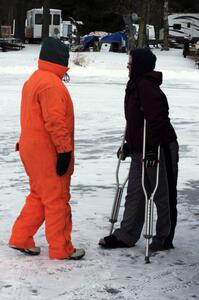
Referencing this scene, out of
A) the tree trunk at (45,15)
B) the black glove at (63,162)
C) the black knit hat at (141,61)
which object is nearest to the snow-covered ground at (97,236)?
the black glove at (63,162)

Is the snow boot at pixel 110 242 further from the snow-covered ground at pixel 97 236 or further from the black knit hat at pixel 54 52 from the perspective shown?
the black knit hat at pixel 54 52

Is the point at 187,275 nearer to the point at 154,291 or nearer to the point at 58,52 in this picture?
the point at 154,291

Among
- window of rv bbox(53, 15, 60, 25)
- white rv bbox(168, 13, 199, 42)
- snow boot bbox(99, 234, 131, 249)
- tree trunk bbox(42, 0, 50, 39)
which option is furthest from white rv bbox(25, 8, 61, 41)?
snow boot bbox(99, 234, 131, 249)

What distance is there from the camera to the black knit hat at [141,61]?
5.05 meters

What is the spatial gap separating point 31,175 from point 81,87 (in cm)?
1629

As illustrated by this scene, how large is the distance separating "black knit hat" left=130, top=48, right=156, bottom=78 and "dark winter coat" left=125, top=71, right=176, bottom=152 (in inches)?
1.6

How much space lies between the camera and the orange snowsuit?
4742mm

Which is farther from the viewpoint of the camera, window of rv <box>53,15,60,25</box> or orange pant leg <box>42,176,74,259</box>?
window of rv <box>53,15,60,25</box>

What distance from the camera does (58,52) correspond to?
4.88 metres

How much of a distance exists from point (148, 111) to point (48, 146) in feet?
2.63

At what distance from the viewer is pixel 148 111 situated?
494 cm

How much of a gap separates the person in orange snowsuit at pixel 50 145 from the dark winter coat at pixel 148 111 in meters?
0.52

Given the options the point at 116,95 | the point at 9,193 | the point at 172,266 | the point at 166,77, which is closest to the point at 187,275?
the point at 172,266

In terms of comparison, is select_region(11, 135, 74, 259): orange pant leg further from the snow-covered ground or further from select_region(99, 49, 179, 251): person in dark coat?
select_region(99, 49, 179, 251): person in dark coat
